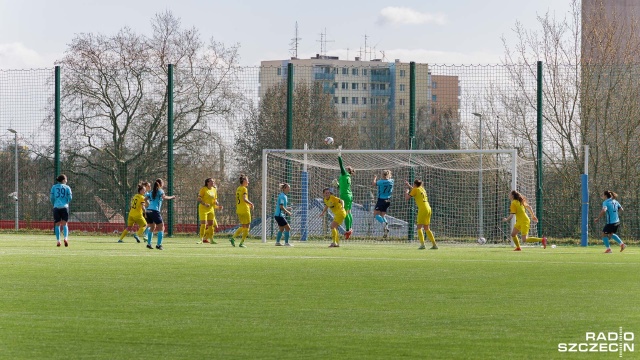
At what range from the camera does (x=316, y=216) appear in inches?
1163

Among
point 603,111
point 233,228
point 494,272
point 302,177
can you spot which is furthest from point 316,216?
point 494,272

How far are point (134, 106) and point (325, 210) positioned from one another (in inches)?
715

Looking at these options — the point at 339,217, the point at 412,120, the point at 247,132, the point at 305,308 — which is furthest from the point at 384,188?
the point at 305,308

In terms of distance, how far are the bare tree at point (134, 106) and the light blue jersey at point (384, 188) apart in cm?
862

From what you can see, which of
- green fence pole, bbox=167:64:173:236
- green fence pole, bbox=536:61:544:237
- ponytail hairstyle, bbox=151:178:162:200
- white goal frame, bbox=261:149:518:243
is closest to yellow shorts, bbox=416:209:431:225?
white goal frame, bbox=261:149:518:243

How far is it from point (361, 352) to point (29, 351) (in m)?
2.58

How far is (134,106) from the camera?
42.3 m

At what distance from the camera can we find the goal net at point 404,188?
29266 millimetres

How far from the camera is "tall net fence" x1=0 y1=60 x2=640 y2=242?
103 ft

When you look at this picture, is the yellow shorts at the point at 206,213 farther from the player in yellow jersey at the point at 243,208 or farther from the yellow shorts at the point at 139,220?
the yellow shorts at the point at 139,220

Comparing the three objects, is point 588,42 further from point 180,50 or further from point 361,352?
point 361,352

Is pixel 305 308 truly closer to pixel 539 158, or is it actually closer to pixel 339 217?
pixel 339 217

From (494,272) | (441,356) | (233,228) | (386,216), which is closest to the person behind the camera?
(441,356)

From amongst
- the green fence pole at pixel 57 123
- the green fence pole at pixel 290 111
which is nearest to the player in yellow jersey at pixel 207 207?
the green fence pole at pixel 290 111
